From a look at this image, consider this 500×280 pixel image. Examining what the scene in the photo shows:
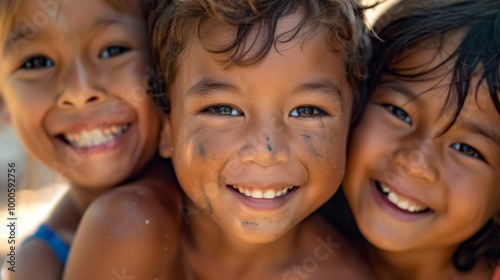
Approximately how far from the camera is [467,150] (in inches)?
80.7

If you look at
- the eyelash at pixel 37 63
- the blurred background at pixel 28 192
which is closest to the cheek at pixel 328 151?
the eyelash at pixel 37 63

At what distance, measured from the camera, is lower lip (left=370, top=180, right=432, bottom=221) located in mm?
2137

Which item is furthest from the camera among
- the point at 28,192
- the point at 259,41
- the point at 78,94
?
the point at 28,192

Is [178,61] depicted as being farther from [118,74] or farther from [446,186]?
[446,186]

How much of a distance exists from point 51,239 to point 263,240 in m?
0.86

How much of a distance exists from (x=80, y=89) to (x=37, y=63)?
19cm

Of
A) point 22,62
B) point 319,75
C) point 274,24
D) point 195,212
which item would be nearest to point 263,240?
point 195,212

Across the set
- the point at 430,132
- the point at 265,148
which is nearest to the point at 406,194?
the point at 430,132

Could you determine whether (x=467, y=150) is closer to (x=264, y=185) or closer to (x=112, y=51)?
(x=264, y=185)

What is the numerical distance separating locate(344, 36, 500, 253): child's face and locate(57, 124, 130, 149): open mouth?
79cm

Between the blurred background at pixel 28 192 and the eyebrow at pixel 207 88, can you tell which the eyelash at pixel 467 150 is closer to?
the eyebrow at pixel 207 88

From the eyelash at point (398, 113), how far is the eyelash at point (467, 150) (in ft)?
0.52

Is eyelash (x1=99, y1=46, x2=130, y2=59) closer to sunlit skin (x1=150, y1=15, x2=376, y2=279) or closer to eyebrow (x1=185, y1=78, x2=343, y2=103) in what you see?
sunlit skin (x1=150, y1=15, x2=376, y2=279)

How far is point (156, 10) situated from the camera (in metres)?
→ 2.14
